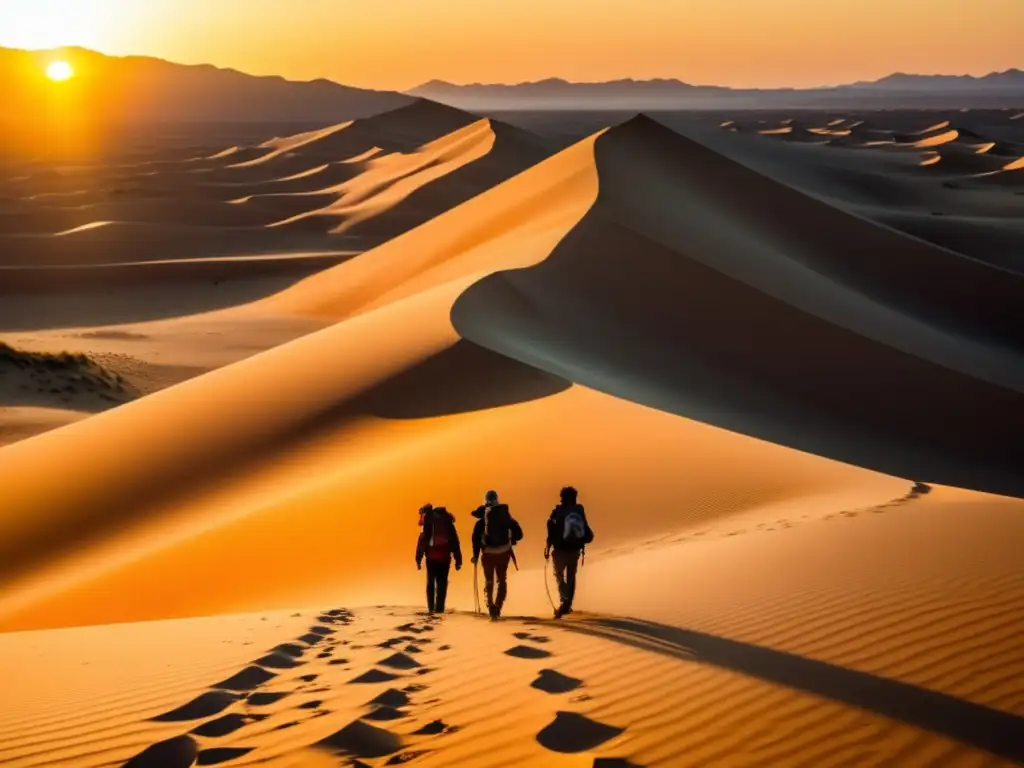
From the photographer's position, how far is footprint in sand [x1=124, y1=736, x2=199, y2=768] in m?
4.48

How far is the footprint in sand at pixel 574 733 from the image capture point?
4.40 meters

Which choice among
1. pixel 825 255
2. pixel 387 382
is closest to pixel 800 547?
pixel 387 382

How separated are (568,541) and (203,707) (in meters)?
2.63

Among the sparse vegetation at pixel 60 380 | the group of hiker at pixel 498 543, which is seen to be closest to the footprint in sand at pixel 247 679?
the group of hiker at pixel 498 543

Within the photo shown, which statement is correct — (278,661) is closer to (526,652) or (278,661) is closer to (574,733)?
(526,652)

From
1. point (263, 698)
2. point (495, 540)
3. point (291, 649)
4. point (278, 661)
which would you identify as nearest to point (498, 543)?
point (495, 540)

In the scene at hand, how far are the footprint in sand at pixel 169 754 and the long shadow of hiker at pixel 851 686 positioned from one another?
2.32m

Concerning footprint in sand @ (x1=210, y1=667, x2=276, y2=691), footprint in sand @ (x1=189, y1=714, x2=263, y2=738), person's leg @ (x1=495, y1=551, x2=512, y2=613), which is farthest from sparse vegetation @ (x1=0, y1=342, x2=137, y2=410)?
footprint in sand @ (x1=189, y1=714, x2=263, y2=738)

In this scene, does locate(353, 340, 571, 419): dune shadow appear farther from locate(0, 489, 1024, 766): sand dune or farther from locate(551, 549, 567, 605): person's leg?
locate(551, 549, 567, 605): person's leg

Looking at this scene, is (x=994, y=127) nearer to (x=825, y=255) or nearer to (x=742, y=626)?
(x=825, y=255)

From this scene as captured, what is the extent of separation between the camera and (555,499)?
1018 centimetres

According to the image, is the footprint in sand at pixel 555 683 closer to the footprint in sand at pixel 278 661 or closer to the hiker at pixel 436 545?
the footprint in sand at pixel 278 661

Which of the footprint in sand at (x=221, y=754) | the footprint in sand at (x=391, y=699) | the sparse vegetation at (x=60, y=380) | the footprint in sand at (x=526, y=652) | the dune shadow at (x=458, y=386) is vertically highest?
the sparse vegetation at (x=60, y=380)

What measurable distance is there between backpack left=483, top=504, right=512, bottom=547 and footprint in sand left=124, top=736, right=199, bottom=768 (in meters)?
2.77
